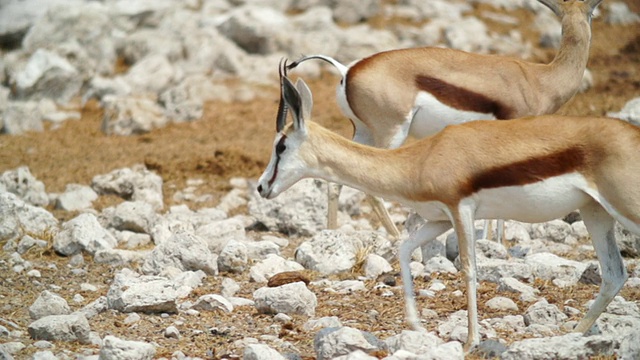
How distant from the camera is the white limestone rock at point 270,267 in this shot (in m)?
7.66

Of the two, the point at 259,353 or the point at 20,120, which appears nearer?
the point at 259,353

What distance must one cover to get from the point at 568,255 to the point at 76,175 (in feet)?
19.4

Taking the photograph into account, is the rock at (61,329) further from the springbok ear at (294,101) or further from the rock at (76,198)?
the rock at (76,198)

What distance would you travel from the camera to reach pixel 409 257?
245 inches

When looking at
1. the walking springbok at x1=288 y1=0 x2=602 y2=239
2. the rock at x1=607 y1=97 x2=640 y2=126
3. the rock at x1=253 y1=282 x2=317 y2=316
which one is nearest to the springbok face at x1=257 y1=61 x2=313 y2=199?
the rock at x1=253 y1=282 x2=317 y2=316

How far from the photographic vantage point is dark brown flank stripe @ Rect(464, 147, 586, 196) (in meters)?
5.74

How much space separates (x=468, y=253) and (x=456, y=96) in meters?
3.00

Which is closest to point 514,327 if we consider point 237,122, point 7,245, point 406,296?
point 406,296

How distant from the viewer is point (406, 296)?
6.11 m

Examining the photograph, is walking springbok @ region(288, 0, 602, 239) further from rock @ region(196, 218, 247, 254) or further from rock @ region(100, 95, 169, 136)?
rock @ region(100, 95, 169, 136)

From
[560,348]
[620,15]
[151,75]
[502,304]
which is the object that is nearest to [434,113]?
[502,304]

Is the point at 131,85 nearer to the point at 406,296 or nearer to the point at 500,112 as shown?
the point at 500,112

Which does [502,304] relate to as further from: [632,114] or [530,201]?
[632,114]

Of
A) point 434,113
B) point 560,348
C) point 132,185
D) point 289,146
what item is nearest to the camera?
point 560,348
